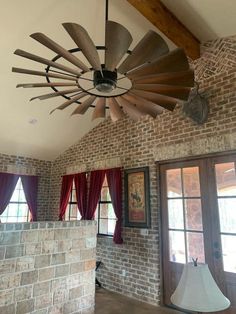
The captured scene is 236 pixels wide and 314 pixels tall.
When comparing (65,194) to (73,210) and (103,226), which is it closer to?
(73,210)

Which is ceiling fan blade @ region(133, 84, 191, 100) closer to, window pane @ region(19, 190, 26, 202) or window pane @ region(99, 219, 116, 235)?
window pane @ region(99, 219, 116, 235)

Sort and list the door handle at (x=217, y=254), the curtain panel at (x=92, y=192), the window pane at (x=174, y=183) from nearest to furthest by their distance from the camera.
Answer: the door handle at (x=217, y=254) → the window pane at (x=174, y=183) → the curtain panel at (x=92, y=192)

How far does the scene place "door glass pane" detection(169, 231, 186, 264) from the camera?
3793 mm

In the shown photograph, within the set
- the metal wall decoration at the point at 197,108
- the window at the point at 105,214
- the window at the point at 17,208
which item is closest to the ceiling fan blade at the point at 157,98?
the metal wall decoration at the point at 197,108

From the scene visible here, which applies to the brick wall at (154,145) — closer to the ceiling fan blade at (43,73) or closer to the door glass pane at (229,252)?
the door glass pane at (229,252)

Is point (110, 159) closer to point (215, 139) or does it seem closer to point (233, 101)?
point (215, 139)

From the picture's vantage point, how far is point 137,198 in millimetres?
4531

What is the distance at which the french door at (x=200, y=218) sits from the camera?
11.0 feet

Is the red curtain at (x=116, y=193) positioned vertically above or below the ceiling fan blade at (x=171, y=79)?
below

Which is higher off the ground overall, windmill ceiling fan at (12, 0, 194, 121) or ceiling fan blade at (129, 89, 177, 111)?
windmill ceiling fan at (12, 0, 194, 121)

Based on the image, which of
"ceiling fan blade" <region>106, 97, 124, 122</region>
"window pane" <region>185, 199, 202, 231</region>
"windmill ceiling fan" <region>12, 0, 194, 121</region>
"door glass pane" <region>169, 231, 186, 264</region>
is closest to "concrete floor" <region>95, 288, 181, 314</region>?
"door glass pane" <region>169, 231, 186, 264</region>

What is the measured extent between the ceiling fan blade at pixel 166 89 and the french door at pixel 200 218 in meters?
1.87

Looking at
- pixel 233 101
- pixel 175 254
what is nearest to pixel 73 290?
pixel 175 254

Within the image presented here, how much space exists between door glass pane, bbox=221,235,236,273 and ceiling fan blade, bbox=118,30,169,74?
278 cm
